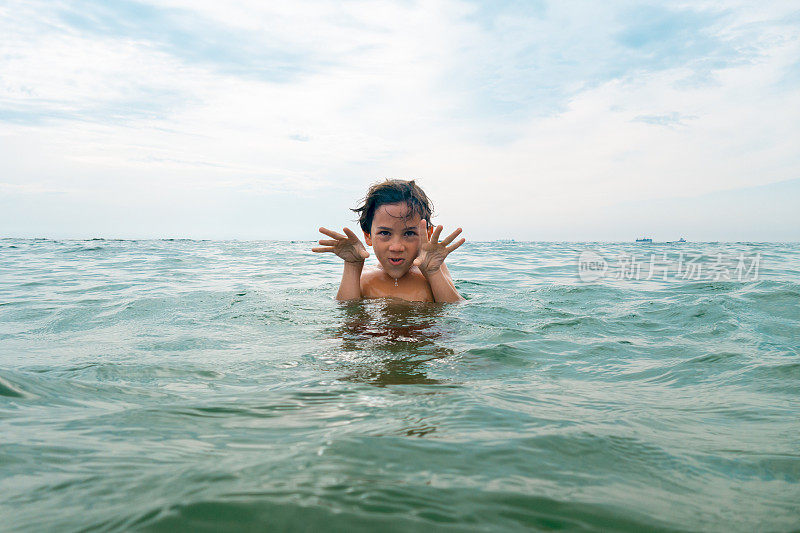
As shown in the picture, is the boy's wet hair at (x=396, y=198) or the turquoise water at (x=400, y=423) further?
the boy's wet hair at (x=396, y=198)

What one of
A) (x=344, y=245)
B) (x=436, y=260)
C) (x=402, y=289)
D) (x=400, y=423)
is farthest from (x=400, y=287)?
(x=400, y=423)

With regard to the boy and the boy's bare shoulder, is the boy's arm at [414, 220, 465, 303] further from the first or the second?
the boy's bare shoulder

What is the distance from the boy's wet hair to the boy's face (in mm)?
56

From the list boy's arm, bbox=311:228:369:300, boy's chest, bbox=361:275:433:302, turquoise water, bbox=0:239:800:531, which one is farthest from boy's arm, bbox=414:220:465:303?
boy's arm, bbox=311:228:369:300

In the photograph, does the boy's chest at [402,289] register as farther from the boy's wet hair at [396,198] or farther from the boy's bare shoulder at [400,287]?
the boy's wet hair at [396,198]

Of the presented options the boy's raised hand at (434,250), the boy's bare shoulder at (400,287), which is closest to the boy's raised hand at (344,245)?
the boy's bare shoulder at (400,287)

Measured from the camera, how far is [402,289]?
15.7ft

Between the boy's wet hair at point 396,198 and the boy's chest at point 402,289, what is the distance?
56 cm

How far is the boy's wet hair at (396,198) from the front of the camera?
4441 mm

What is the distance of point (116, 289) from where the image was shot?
6508mm

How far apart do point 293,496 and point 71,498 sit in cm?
59

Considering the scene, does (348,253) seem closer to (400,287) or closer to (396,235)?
(396,235)

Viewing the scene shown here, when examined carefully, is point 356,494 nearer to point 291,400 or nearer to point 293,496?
point 293,496

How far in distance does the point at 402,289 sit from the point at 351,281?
520 mm
